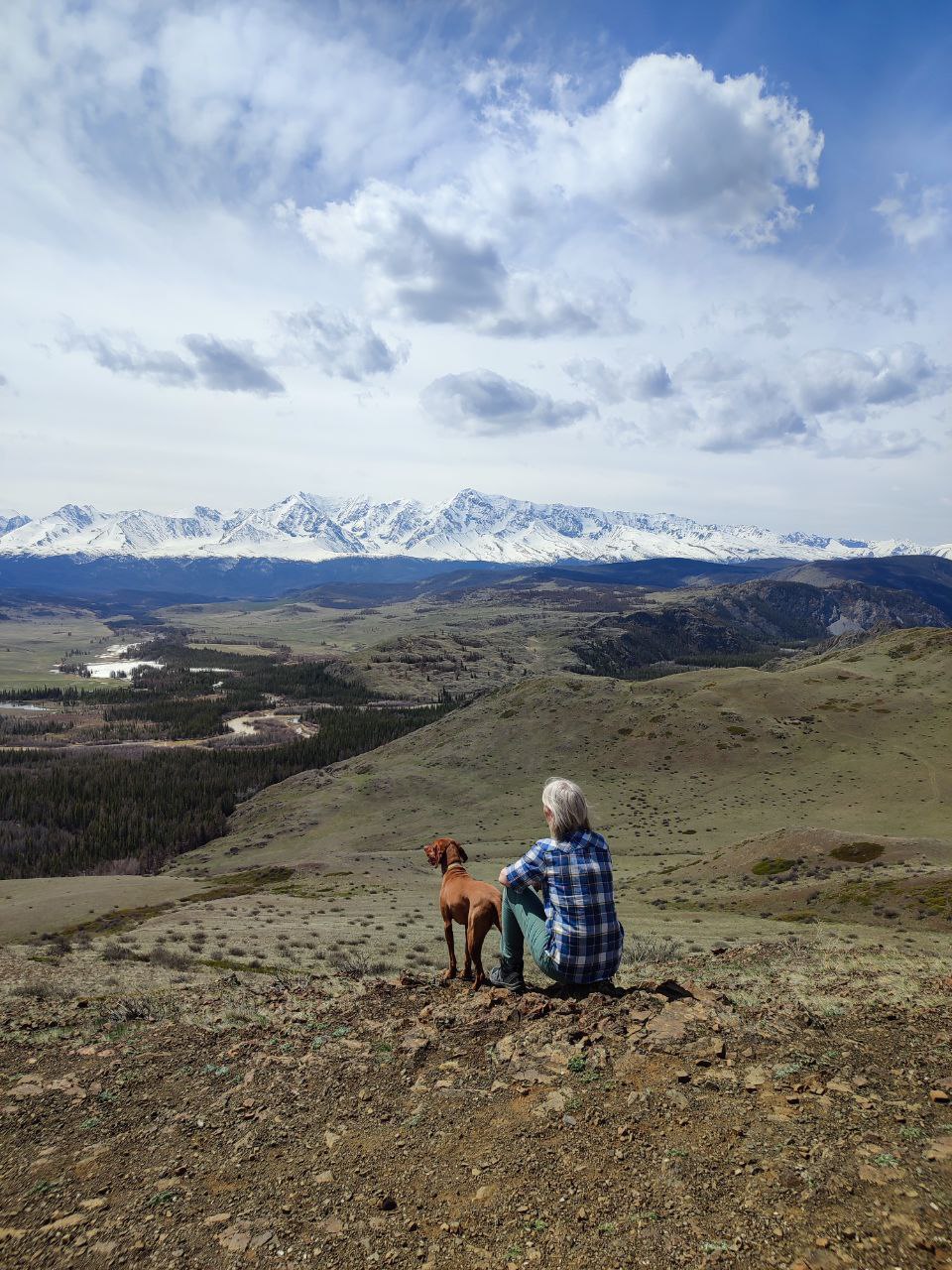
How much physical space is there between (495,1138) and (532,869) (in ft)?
11.4

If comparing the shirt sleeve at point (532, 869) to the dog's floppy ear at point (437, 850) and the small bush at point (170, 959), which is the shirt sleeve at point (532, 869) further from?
the small bush at point (170, 959)

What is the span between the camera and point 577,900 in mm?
9461

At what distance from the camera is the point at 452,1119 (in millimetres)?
7613

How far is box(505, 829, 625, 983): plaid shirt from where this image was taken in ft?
31.0

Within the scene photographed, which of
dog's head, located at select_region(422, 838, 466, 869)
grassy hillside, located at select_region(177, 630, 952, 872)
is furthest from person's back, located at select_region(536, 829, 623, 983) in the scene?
grassy hillside, located at select_region(177, 630, 952, 872)

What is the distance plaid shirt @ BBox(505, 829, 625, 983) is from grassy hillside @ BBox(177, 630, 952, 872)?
55.3 meters

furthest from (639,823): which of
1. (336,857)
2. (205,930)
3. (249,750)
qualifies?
(249,750)

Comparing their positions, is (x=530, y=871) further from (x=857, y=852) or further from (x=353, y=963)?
(x=857, y=852)

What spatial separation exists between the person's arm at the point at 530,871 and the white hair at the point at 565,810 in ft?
1.29

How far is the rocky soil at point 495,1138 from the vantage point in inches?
216

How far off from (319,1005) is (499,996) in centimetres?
384

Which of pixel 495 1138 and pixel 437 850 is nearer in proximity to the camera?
pixel 495 1138

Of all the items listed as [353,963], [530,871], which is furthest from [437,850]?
[353,963]

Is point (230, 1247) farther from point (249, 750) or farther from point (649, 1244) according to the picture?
point (249, 750)
